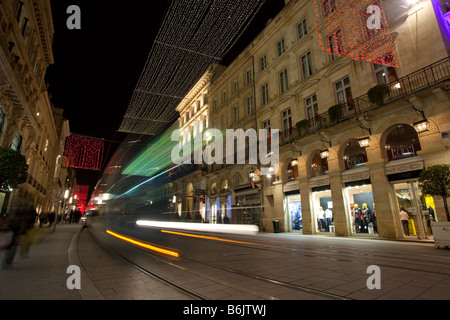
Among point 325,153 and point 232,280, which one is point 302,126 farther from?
point 232,280

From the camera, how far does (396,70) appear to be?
1388 centimetres

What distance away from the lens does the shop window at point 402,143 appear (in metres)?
12.8

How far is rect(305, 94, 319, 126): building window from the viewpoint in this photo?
18308mm

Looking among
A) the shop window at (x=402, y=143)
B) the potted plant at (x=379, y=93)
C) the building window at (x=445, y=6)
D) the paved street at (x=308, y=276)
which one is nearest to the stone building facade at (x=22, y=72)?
the paved street at (x=308, y=276)

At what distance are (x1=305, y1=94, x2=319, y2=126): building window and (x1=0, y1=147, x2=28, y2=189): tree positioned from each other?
58.3 feet

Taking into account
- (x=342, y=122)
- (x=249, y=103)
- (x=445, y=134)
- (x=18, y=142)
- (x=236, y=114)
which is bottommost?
(x=445, y=134)

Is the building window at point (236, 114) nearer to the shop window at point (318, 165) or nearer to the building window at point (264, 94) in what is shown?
the building window at point (264, 94)

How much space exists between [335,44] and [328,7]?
331cm

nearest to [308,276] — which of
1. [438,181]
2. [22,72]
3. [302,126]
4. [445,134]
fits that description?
[438,181]

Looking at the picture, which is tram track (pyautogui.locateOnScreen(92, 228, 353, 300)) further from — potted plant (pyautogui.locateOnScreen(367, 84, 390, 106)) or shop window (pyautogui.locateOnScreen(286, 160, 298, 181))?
shop window (pyautogui.locateOnScreen(286, 160, 298, 181))

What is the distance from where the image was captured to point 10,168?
9766 mm

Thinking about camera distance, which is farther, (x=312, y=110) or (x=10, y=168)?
(x=312, y=110)
